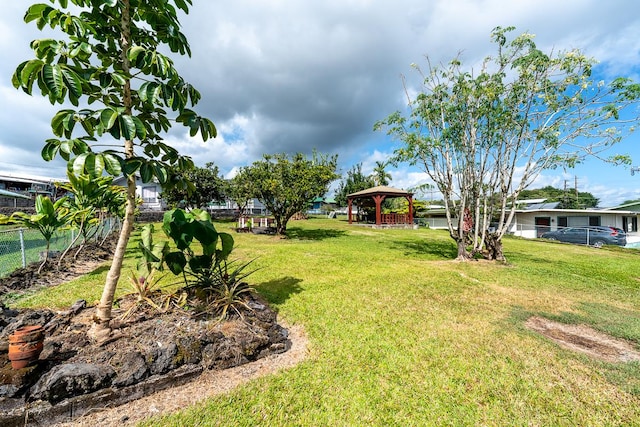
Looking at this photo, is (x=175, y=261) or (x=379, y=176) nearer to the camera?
(x=175, y=261)

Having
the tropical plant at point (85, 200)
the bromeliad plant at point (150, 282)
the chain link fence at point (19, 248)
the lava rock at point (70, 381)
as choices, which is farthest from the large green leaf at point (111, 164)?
the chain link fence at point (19, 248)

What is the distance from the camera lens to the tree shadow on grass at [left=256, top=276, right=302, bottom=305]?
4.68 meters

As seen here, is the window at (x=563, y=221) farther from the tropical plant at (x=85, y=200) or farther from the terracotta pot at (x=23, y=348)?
the terracotta pot at (x=23, y=348)

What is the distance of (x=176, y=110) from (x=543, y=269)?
32.2 feet

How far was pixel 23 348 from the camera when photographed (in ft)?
6.80

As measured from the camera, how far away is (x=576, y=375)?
2.65m

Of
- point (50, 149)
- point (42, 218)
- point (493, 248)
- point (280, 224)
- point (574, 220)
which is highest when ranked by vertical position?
point (50, 149)

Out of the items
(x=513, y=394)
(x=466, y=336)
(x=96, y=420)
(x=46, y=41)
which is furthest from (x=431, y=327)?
(x=46, y=41)

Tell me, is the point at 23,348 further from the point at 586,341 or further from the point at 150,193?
the point at 150,193

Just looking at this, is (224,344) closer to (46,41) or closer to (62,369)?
(62,369)

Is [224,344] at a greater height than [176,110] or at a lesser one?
lesser

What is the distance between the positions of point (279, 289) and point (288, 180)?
833 cm

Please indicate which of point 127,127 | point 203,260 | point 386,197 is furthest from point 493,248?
point 386,197

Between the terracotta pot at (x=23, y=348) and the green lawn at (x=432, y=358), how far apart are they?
4.17 ft
